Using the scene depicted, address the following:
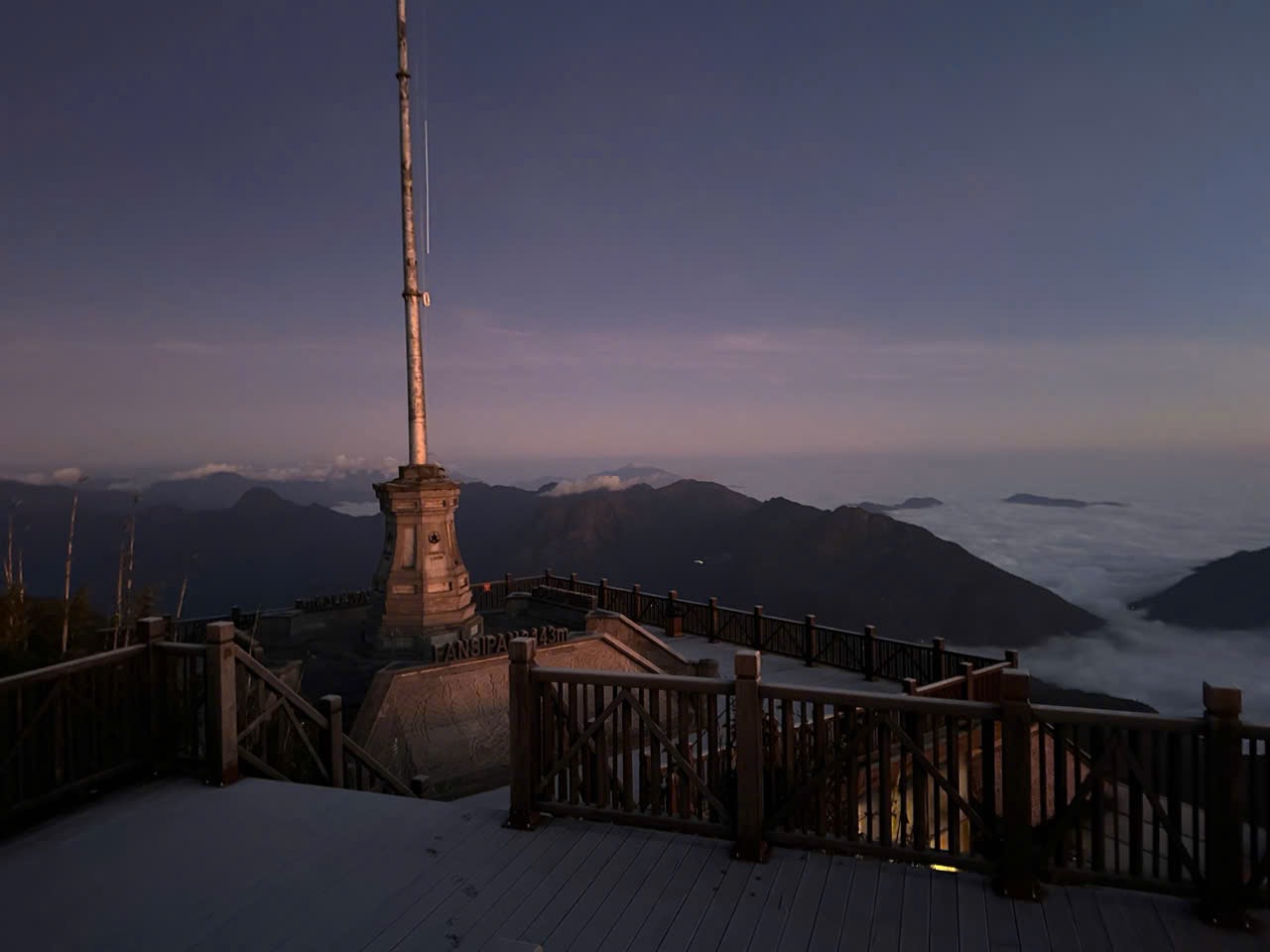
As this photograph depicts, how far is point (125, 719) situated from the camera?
668 cm

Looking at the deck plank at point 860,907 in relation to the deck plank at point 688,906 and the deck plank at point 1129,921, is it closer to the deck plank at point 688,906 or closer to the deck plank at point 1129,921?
the deck plank at point 688,906

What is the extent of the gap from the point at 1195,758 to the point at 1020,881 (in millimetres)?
1329

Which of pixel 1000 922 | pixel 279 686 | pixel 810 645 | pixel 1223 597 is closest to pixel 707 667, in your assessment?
pixel 810 645

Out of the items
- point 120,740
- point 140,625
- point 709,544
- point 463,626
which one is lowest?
point 709,544

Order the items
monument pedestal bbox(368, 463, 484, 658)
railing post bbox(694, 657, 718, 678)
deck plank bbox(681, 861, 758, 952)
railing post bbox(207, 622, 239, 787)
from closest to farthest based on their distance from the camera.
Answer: deck plank bbox(681, 861, 758, 952) → railing post bbox(207, 622, 239, 787) → railing post bbox(694, 657, 718, 678) → monument pedestal bbox(368, 463, 484, 658)

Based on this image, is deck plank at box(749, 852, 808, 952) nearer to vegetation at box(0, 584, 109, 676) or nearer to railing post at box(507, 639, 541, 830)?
railing post at box(507, 639, 541, 830)

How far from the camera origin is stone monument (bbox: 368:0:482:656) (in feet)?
58.1

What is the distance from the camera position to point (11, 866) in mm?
5234

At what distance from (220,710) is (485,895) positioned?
3.55 m

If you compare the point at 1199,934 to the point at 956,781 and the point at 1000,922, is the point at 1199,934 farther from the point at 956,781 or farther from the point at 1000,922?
the point at 956,781

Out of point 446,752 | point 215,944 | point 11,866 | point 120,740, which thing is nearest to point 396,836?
point 215,944

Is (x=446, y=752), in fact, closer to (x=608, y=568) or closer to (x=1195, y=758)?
(x=1195, y=758)

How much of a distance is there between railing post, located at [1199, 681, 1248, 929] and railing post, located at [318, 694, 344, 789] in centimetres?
805

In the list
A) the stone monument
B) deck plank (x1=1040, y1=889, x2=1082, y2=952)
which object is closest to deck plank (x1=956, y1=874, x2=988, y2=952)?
deck plank (x1=1040, y1=889, x2=1082, y2=952)
